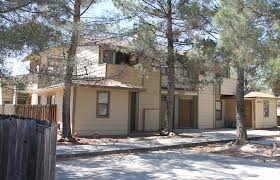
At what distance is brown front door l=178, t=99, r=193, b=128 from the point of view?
99.6ft

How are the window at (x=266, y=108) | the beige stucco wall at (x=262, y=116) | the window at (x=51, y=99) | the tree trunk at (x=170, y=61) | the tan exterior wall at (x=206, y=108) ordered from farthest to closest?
the window at (x=266, y=108) < the beige stucco wall at (x=262, y=116) < the tan exterior wall at (x=206, y=108) < the window at (x=51, y=99) < the tree trunk at (x=170, y=61)

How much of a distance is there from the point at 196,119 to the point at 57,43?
18782 millimetres

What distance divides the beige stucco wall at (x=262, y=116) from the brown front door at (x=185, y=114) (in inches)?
205

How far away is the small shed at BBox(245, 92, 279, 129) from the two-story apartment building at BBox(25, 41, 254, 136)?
245 centimetres

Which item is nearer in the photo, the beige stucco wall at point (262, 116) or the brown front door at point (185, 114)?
the brown front door at point (185, 114)

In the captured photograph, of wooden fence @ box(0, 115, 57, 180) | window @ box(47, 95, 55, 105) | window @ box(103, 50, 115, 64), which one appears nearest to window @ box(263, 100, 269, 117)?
window @ box(103, 50, 115, 64)

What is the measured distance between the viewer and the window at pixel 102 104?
2353 centimetres

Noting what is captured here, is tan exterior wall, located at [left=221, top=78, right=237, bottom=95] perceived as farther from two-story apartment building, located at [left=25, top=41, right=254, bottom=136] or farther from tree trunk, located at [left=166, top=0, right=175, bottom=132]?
tree trunk, located at [left=166, top=0, right=175, bottom=132]

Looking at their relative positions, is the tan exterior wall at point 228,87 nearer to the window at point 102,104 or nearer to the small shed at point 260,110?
the small shed at point 260,110

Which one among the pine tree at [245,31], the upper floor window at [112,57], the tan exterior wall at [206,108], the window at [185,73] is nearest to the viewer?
the pine tree at [245,31]

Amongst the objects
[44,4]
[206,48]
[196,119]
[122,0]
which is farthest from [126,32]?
[196,119]

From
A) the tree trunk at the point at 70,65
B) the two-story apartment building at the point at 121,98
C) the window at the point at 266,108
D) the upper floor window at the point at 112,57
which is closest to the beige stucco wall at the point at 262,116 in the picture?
the window at the point at 266,108

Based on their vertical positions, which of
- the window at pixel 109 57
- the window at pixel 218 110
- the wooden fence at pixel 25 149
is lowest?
the wooden fence at pixel 25 149

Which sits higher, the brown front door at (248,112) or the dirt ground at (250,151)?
the brown front door at (248,112)
